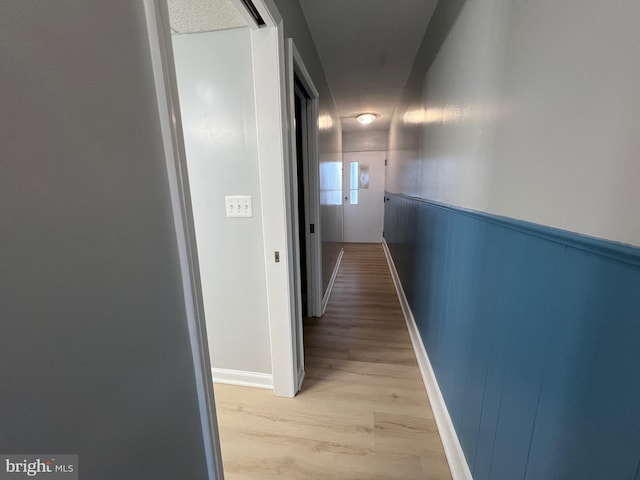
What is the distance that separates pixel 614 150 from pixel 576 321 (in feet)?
1.15

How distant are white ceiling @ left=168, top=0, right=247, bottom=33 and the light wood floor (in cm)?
208

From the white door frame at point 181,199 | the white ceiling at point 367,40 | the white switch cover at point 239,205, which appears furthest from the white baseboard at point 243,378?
the white ceiling at point 367,40

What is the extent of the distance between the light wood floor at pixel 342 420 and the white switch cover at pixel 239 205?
1.15 meters

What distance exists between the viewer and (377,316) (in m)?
2.60

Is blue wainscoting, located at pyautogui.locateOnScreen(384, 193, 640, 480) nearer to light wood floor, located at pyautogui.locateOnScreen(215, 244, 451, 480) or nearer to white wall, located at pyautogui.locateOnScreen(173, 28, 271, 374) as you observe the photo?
light wood floor, located at pyautogui.locateOnScreen(215, 244, 451, 480)

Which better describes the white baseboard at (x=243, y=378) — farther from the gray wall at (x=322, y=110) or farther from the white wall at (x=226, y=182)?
the gray wall at (x=322, y=110)

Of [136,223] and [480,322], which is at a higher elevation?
[136,223]

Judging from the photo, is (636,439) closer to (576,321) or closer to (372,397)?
(576,321)

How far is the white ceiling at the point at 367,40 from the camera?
5.53 feet

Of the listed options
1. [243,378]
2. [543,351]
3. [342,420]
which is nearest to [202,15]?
[543,351]

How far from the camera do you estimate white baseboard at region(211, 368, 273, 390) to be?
1.71 meters

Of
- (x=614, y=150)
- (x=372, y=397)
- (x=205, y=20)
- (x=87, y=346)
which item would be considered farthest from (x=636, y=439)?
(x=205, y=20)

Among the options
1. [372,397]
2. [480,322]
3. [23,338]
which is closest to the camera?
[23,338]
